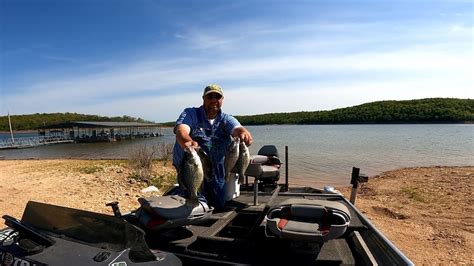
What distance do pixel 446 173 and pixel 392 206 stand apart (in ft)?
29.7

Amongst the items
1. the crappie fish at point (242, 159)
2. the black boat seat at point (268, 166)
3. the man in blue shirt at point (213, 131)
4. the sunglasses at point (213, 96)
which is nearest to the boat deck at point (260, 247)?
the man in blue shirt at point (213, 131)

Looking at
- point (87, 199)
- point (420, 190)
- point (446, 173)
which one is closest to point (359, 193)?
point (420, 190)

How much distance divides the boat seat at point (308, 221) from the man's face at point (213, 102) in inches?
74.5

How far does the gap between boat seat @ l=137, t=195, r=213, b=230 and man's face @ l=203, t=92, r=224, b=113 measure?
1470 millimetres

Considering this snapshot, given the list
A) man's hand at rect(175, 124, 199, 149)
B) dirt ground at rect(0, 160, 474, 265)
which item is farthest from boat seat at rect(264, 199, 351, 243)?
dirt ground at rect(0, 160, 474, 265)

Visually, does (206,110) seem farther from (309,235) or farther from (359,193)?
(359,193)

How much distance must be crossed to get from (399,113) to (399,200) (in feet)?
394

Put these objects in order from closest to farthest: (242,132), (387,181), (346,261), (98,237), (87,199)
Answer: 1. (98,237)
2. (346,261)
3. (242,132)
4. (87,199)
5. (387,181)

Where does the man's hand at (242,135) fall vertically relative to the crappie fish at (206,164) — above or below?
above

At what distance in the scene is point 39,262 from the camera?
2629mm

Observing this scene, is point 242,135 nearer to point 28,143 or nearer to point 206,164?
point 206,164

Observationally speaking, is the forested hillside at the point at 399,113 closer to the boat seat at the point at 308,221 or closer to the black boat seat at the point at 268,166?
the black boat seat at the point at 268,166

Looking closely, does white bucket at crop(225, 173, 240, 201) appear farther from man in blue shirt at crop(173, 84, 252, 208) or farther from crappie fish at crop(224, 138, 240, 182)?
crappie fish at crop(224, 138, 240, 182)

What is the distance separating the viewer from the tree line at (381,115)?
365ft
